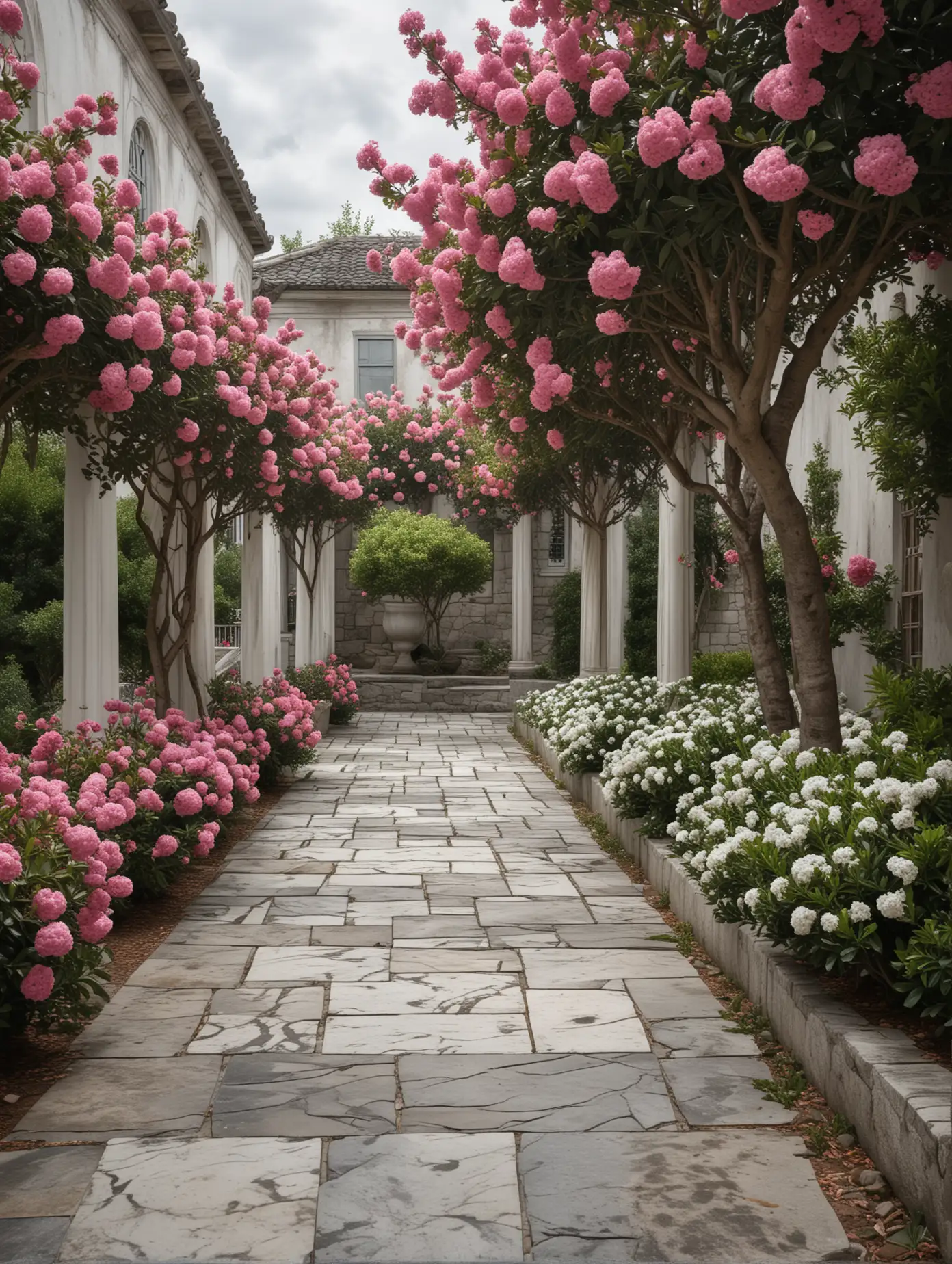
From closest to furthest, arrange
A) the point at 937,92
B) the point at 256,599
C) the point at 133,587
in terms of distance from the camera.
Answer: the point at 937,92 → the point at 133,587 → the point at 256,599

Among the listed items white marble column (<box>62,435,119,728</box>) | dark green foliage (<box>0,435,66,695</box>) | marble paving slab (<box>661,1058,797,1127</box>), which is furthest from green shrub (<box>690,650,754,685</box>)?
marble paving slab (<box>661,1058,797,1127</box>)

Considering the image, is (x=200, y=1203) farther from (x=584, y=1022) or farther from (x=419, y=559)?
(x=419, y=559)

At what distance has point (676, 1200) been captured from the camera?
3.03 meters

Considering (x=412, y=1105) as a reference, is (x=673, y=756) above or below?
above

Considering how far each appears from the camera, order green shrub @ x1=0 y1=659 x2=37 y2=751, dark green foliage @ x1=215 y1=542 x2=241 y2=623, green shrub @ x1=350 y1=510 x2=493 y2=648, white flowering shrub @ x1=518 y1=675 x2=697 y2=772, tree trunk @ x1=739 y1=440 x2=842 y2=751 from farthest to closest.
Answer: dark green foliage @ x1=215 y1=542 x2=241 y2=623 → green shrub @ x1=350 y1=510 x2=493 y2=648 → green shrub @ x1=0 y1=659 x2=37 y2=751 → white flowering shrub @ x1=518 y1=675 x2=697 y2=772 → tree trunk @ x1=739 y1=440 x2=842 y2=751

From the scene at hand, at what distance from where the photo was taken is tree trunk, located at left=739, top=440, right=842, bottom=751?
557 cm

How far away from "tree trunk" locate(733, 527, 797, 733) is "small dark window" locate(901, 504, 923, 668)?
1847mm

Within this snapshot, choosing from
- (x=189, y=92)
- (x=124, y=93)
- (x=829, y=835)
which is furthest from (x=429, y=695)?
(x=829, y=835)

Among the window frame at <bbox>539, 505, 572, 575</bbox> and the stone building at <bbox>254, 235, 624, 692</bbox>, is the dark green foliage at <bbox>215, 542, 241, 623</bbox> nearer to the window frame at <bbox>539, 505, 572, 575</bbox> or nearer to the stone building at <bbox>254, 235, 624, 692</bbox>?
the stone building at <bbox>254, 235, 624, 692</bbox>

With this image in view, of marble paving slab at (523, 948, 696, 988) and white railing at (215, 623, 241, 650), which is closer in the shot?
marble paving slab at (523, 948, 696, 988)

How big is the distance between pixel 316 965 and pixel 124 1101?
1.57 meters

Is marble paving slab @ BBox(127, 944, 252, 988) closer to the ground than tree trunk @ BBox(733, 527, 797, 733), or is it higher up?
closer to the ground

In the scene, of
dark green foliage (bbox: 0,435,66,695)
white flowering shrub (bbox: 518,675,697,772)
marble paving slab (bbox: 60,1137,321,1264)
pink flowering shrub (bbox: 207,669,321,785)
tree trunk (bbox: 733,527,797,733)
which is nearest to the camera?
marble paving slab (bbox: 60,1137,321,1264)

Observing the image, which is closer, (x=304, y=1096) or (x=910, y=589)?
(x=304, y=1096)
